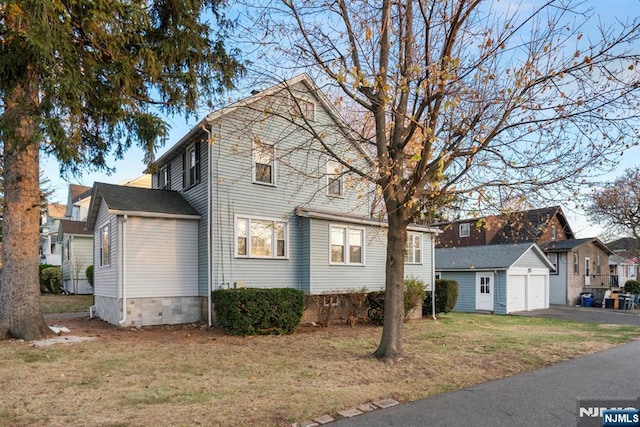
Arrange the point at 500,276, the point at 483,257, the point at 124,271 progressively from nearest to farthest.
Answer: the point at 124,271
the point at 500,276
the point at 483,257

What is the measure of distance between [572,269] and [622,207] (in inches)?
284

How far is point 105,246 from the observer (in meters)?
15.2

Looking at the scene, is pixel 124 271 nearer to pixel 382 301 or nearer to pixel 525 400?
pixel 382 301

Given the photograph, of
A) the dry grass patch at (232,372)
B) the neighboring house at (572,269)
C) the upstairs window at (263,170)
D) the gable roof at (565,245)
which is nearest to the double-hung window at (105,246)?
the dry grass patch at (232,372)

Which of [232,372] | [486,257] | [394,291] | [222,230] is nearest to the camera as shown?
[232,372]

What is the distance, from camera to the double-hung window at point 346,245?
16281 mm

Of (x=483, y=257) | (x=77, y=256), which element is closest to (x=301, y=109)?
(x=483, y=257)

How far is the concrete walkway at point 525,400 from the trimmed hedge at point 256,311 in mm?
6472

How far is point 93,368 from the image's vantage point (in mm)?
8000

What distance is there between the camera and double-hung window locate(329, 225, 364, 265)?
53.4ft

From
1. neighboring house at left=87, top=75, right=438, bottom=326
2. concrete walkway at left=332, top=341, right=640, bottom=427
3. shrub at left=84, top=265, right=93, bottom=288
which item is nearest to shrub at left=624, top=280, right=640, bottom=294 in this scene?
neighboring house at left=87, top=75, right=438, bottom=326

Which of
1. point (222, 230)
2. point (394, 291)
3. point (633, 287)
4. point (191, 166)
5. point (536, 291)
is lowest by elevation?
point (633, 287)

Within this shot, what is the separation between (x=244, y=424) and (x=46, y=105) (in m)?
7.03

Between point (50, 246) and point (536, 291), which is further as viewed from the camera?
point (50, 246)
